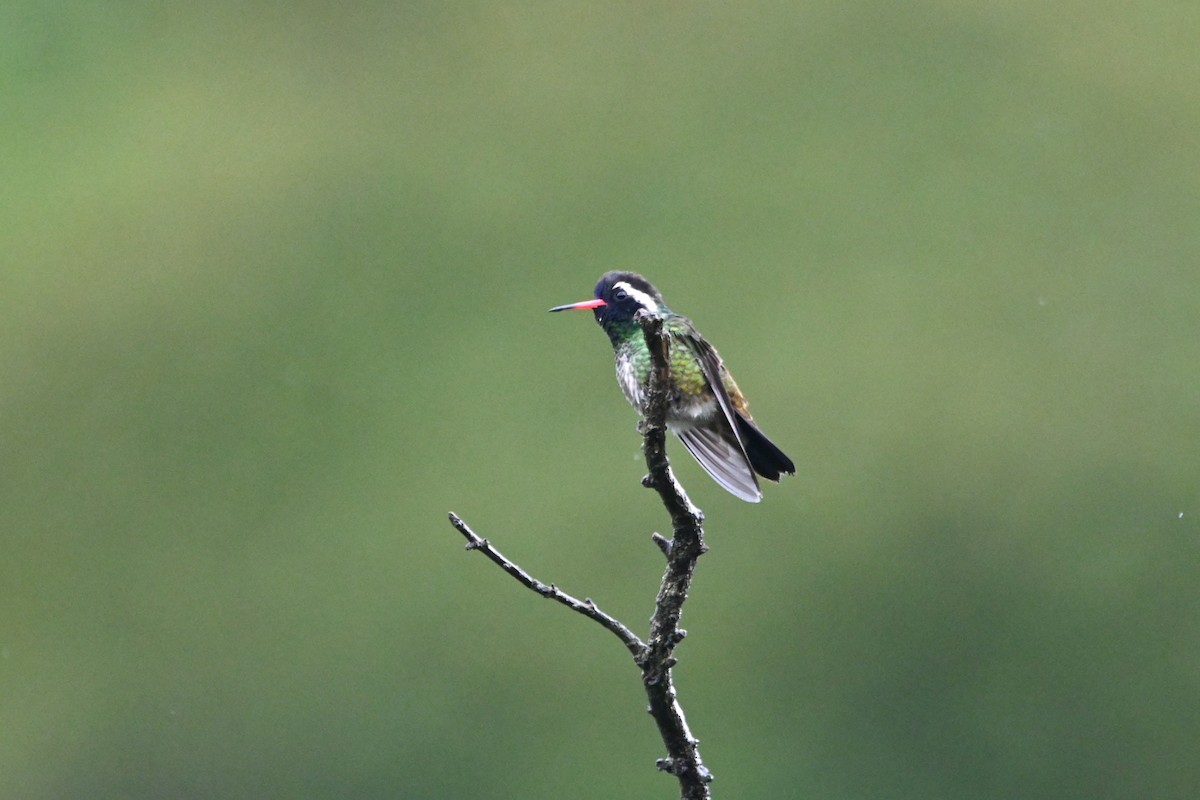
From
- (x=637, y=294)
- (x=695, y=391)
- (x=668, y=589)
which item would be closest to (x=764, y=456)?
(x=695, y=391)

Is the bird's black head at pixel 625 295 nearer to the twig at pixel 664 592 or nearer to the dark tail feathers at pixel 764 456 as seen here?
the dark tail feathers at pixel 764 456

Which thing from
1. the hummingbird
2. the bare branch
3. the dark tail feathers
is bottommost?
the bare branch

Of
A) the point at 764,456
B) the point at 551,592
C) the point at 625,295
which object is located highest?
the point at 625,295

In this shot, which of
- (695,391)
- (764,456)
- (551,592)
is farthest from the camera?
(695,391)

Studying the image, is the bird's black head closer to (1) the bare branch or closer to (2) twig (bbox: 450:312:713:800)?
(2) twig (bbox: 450:312:713:800)

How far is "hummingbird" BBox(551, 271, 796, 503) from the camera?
2410 mm

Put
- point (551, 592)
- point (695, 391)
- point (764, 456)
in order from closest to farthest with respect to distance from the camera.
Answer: point (551, 592) → point (764, 456) → point (695, 391)

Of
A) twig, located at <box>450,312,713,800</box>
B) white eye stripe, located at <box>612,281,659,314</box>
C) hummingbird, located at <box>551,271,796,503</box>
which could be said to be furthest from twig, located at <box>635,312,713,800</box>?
white eye stripe, located at <box>612,281,659,314</box>

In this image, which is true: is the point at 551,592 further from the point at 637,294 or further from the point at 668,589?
the point at 637,294

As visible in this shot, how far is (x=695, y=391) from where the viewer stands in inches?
99.0

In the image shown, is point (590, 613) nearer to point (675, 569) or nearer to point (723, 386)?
point (675, 569)

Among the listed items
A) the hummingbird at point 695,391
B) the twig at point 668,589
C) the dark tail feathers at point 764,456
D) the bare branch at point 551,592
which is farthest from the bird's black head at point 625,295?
the bare branch at point 551,592

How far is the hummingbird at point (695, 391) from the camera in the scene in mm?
2410

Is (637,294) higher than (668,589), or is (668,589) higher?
(637,294)
